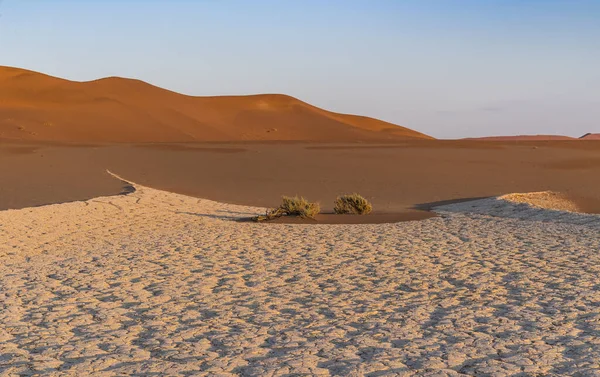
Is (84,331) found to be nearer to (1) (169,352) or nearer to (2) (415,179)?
(1) (169,352)

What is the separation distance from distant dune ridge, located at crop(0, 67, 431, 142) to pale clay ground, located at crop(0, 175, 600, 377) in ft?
132

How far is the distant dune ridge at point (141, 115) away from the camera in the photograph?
5584 cm

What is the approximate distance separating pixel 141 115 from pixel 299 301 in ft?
199

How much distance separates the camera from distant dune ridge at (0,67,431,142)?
5584cm

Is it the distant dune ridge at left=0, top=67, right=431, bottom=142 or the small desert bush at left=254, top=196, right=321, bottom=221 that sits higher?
the distant dune ridge at left=0, top=67, right=431, bottom=142

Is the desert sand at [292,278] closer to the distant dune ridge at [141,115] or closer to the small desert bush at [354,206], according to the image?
the small desert bush at [354,206]

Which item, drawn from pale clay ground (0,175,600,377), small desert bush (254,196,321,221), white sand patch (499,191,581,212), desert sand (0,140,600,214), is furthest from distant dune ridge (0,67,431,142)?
pale clay ground (0,175,600,377)

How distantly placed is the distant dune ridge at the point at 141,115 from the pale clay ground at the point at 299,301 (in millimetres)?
40255

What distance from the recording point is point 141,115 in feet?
216

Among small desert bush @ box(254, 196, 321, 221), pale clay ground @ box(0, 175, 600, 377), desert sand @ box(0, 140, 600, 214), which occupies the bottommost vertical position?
pale clay ground @ box(0, 175, 600, 377)

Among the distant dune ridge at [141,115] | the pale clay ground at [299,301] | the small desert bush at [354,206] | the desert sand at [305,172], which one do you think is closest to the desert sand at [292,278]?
the pale clay ground at [299,301]

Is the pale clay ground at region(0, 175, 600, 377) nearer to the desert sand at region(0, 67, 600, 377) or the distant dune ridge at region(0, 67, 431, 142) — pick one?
the desert sand at region(0, 67, 600, 377)

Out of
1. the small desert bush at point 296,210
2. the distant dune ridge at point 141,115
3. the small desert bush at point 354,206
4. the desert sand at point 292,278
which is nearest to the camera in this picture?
the desert sand at point 292,278

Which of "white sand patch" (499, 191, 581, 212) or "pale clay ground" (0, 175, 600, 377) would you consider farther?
"white sand patch" (499, 191, 581, 212)
